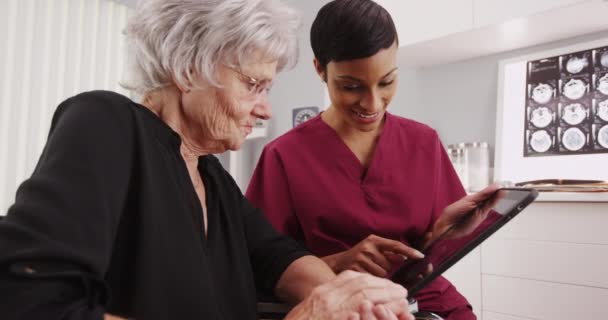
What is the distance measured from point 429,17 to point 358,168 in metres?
1.68

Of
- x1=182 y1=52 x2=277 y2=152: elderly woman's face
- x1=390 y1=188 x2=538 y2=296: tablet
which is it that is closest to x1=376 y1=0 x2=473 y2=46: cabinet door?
x1=390 y1=188 x2=538 y2=296: tablet

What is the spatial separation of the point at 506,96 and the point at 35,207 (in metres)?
2.74

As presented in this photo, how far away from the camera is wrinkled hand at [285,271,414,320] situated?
0.71m

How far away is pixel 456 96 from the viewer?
10.3 feet

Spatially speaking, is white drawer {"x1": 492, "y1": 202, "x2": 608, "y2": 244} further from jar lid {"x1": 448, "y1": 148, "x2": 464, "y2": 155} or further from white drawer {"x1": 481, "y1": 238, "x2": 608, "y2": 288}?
jar lid {"x1": 448, "y1": 148, "x2": 464, "y2": 155}

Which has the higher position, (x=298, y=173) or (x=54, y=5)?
(x=54, y=5)

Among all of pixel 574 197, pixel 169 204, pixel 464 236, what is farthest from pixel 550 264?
pixel 169 204

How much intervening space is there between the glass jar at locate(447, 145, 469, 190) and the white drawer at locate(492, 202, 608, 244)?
1.88ft

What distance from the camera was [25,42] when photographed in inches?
127

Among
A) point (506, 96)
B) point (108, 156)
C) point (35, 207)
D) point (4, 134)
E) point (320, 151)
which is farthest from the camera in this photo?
point (4, 134)

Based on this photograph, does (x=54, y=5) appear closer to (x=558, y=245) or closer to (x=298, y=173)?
(x=298, y=173)

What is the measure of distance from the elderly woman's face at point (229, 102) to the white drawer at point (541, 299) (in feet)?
5.83

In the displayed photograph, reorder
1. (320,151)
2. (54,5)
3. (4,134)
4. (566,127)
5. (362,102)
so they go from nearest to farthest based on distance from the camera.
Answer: (362,102) → (320,151) → (566,127) → (4,134) → (54,5)

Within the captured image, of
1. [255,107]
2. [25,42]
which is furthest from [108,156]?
[25,42]
